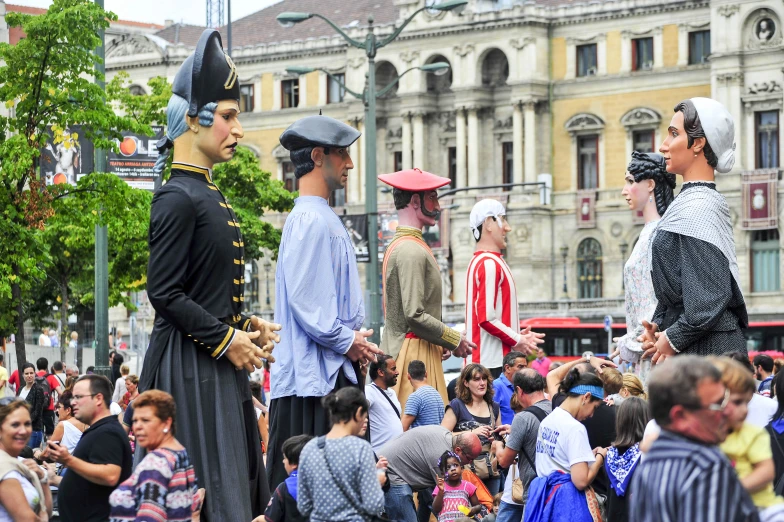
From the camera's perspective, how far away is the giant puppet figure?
746cm

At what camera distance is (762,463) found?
19.3 ft

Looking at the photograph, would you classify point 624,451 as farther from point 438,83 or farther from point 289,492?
point 438,83

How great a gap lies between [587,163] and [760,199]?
33.7 ft

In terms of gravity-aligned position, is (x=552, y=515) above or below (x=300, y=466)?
below

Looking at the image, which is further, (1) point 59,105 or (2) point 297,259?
(1) point 59,105

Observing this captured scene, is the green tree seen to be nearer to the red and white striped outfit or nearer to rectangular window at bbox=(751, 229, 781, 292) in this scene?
the red and white striped outfit

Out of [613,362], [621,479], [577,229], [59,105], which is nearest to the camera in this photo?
[621,479]

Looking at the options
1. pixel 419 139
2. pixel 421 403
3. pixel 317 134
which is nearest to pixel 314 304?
pixel 317 134

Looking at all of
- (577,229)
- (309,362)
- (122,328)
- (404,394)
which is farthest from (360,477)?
(122,328)

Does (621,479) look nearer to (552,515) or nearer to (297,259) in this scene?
(552,515)

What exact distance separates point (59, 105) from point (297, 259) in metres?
14.5

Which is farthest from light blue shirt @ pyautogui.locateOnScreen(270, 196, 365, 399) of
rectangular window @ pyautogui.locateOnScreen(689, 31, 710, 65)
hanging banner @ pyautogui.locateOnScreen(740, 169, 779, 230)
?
rectangular window @ pyautogui.locateOnScreen(689, 31, 710, 65)

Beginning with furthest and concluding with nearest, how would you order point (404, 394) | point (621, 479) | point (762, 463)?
point (404, 394) < point (621, 479) < point (762, 463)

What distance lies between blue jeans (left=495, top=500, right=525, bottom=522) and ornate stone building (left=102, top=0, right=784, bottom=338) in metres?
54.7
